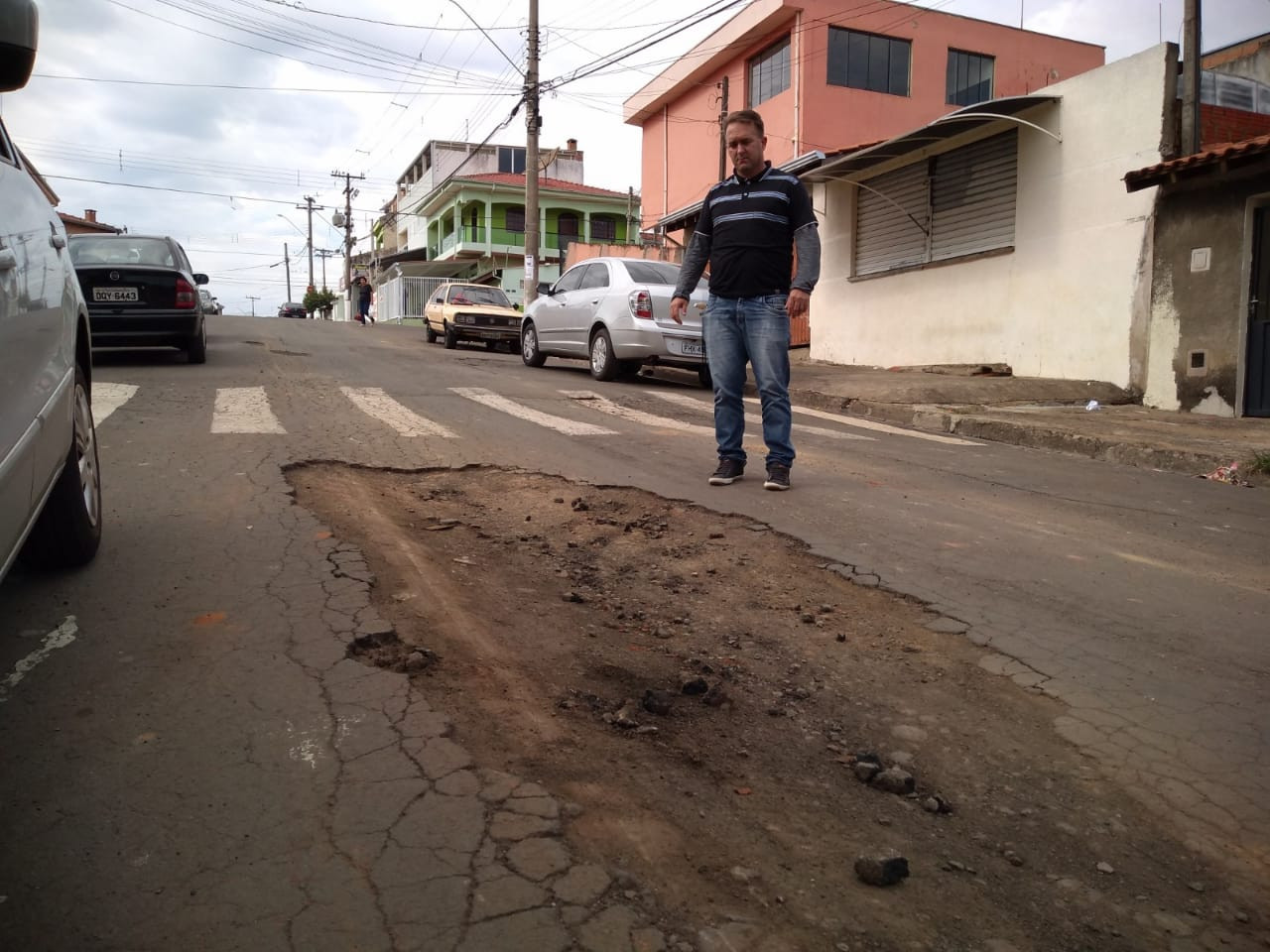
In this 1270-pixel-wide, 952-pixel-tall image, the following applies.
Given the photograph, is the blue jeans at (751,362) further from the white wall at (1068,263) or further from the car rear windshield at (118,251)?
the car rear windshield at (118,251)

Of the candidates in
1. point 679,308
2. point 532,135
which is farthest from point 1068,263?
point 532,135

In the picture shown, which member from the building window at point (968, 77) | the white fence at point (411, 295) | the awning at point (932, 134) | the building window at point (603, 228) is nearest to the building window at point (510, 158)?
the building window at point (603, 228)

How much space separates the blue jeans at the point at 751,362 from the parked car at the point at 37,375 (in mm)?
3282

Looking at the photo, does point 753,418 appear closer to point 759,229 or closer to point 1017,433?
point 1017,433

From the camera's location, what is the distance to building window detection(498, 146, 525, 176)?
170ft

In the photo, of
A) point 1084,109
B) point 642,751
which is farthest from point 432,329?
point 642,751

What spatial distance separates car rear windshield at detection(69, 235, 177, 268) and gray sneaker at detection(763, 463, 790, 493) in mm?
8373

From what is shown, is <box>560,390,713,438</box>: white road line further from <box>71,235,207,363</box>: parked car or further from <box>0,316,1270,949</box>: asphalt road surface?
<box>71,235,207,363</box>: parked car

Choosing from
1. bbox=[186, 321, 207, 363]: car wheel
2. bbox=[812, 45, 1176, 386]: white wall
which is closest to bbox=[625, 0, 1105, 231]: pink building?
bbox=[812, 45, 1176, 386]: white wall

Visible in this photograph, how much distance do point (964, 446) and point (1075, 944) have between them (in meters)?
6.63

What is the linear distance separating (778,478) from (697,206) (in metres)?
17.8

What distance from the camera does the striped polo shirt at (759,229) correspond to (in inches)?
212

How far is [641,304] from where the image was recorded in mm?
11773

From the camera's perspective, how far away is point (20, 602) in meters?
3.23
